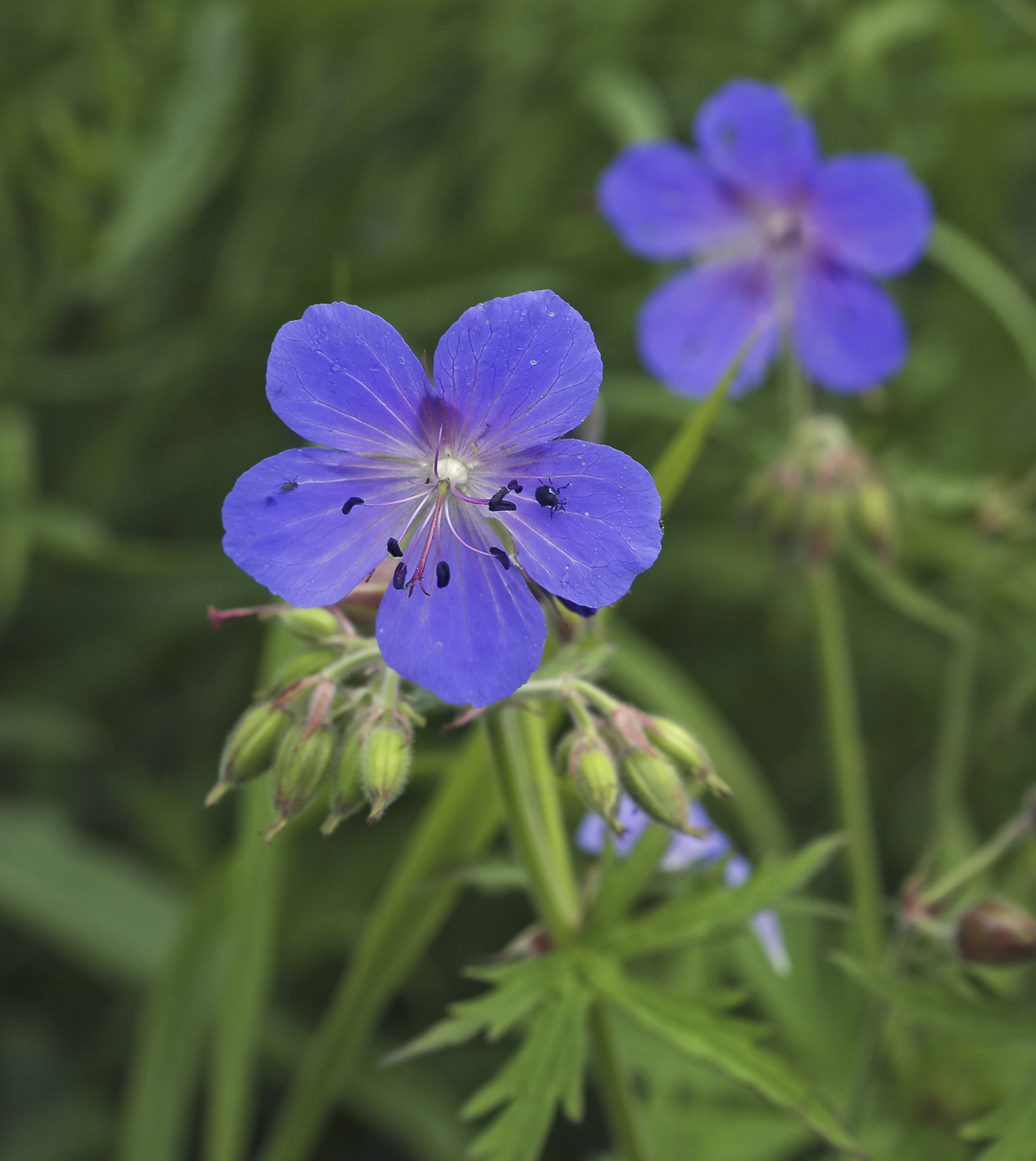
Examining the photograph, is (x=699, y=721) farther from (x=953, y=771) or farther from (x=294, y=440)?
(x=294, y=440)

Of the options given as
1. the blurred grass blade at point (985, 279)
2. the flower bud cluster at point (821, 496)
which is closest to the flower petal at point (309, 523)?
the flower bud cluster at point (821, 496)

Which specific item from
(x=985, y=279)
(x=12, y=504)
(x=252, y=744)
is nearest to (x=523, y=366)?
(x=252, y=744)

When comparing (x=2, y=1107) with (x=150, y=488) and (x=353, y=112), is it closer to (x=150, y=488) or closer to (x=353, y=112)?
(x=150, y=488)

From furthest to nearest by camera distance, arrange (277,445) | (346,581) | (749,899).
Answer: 1. (277,445)
2. (749,899)
3. (346,581)

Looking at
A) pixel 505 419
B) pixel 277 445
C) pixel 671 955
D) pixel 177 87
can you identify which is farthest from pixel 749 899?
pixel 177 87

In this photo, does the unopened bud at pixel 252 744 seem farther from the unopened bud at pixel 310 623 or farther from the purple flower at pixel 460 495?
the purple flower at pixel 460 495

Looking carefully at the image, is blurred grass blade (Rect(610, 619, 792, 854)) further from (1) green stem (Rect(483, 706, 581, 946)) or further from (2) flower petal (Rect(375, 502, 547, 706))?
(2) flower petal (Rect(375, 502, 547, 706))
